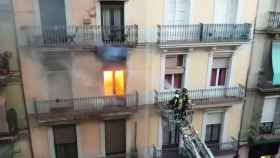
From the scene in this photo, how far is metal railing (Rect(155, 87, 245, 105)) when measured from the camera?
248 inches

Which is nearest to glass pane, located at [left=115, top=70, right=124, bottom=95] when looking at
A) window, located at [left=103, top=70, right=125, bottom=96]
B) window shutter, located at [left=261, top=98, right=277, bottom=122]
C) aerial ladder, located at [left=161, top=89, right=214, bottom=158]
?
window, located at [left=103, top=70, right=125, bottom=96]

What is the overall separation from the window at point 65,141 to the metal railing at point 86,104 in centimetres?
58

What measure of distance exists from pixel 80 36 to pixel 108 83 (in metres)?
1.17

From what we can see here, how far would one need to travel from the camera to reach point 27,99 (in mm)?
5559

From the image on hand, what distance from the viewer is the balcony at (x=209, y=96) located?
6.29 m

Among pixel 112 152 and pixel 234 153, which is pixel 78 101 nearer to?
pixel 112 152

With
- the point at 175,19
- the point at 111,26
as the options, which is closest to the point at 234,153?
the point at 175,19

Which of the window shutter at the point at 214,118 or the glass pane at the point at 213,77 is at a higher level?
the glass pane at the point at 213,77

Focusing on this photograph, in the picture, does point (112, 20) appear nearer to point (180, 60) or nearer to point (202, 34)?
point (180, 60)

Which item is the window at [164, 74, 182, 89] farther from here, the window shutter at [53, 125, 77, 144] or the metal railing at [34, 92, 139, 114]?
the window shutter at [53, 125, 77, 144]

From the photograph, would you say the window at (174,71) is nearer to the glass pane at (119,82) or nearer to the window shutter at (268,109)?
the glass pane at (119,82)

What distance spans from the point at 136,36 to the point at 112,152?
9.20ft

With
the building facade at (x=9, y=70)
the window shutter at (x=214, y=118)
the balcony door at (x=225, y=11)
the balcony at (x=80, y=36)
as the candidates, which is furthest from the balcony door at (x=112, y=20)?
the window shutter at (x=214, y=118)

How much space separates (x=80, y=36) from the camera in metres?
5.48
